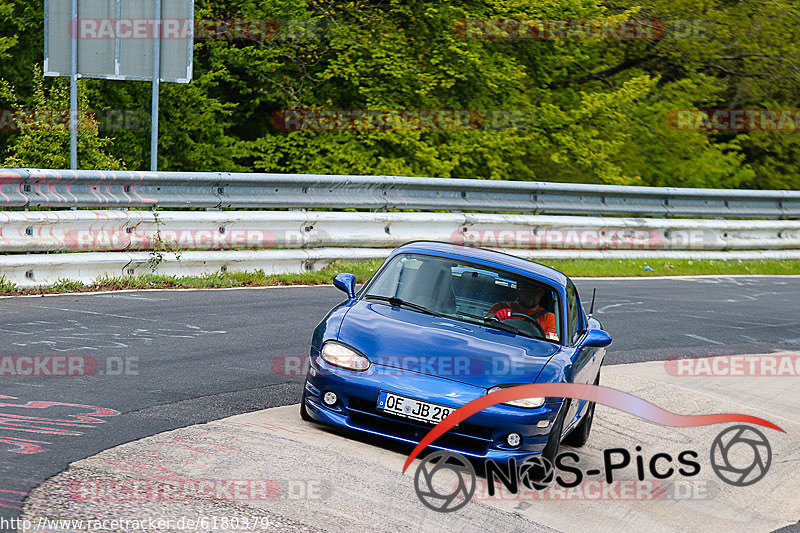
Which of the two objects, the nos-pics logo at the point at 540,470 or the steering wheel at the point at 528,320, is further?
the steering wheel at the point at 528,320

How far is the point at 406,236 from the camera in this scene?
14570 mm

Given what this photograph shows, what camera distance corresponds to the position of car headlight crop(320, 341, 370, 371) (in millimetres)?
6219

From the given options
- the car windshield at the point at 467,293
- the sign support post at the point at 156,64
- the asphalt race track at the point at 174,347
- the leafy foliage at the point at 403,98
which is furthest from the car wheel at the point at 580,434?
the leafy foliage at the point at 403,98

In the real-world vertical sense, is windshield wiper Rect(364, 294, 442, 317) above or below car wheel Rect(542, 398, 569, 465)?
above

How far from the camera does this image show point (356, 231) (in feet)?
45.8

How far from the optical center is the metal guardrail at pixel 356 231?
10844 mm

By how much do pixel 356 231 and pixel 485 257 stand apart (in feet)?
21.5

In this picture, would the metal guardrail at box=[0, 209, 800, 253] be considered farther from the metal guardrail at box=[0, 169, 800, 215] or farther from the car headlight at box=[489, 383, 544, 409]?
the car headlight at box=[489, 383, 544, 409]

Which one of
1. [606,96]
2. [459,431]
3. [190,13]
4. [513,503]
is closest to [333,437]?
[459,431]

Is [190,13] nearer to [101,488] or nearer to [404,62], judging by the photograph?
[404,62]

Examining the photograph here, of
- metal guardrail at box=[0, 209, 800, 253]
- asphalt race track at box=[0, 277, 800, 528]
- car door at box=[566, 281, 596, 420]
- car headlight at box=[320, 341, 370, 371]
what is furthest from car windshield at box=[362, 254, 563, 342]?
metal guardrail at box=[0, 209, 800, 253]

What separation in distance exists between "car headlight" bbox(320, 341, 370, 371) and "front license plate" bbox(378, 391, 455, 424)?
0.25 metres

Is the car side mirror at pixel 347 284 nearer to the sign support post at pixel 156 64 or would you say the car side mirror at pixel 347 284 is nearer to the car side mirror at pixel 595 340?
the car side mirror at pixel 595 340

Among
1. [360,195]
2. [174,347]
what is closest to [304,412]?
[174,347]
